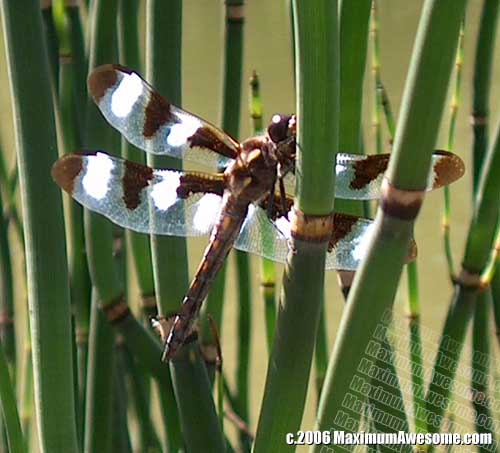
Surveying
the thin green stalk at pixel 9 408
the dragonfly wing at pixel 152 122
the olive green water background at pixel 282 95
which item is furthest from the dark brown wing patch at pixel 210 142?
the olive green water background at pixel 282 95

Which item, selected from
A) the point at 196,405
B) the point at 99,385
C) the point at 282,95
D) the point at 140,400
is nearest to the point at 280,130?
the point at 196,405

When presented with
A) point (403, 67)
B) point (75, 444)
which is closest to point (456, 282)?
point (75, 444)

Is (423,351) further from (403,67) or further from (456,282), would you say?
(403,67)

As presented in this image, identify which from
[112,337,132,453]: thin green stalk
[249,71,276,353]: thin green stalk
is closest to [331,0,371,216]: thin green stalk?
[249,71,276,353]: thin green stalk

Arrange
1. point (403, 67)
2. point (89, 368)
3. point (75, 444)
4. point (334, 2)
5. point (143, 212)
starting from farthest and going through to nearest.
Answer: point (403, 67) → point (89, 368) → point (143, 212) → point (75, 444) → point (334, 2)

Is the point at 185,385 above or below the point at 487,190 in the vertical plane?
below

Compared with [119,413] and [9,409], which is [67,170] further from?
[119,413]

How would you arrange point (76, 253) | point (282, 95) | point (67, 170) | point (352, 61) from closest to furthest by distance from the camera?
1. point (352, 61)
2. point (67, 170)
3. point (76, 253)
4. point (282, 95)

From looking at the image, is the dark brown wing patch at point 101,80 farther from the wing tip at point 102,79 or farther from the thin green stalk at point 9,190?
the thin green stalk at point 9,190
